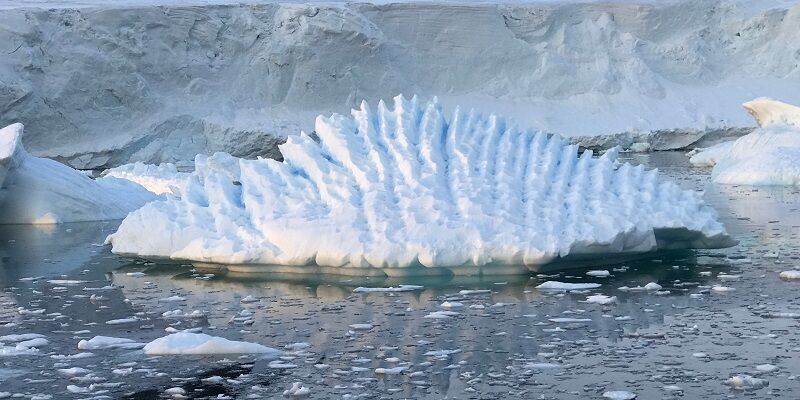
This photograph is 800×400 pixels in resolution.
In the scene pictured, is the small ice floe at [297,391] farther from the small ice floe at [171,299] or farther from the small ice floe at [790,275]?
the small ice floe at [790,275]

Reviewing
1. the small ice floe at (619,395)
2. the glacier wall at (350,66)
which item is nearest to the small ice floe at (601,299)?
the small ice floe at (619,395)

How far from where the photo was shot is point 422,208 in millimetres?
5492

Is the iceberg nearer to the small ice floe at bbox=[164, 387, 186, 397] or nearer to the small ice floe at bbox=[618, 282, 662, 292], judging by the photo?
the small ice floe at bbox=[618, 282, 662, 292]

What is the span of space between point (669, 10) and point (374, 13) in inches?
193

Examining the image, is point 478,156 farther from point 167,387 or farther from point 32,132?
point 32,132

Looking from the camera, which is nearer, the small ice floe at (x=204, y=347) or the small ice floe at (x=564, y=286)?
the small ice floe at (x=204, y=347)

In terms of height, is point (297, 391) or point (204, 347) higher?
point (204, 347)

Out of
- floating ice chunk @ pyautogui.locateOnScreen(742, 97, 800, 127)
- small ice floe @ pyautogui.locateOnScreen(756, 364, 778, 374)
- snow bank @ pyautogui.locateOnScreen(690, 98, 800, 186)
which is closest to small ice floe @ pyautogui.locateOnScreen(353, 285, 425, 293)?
small ice floe @ pyautogui.locateOnScreen(756, 364, 778, 374)

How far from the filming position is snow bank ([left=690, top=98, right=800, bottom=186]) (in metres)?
10.3

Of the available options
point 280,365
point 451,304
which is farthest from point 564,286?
point 280,365

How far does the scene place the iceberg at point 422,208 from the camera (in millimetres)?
5312

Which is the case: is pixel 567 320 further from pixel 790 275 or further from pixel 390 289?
pixel 790 275

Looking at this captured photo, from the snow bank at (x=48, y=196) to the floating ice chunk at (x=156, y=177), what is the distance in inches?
35.2

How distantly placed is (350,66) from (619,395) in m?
14.1
